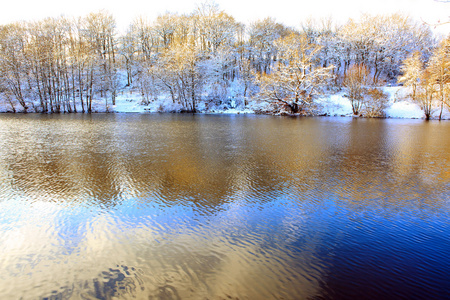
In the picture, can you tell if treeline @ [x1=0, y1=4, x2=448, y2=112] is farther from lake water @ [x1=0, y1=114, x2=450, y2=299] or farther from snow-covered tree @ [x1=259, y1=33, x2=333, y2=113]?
lake water @ [x1=0, y1=114, x2=450, y2=299]

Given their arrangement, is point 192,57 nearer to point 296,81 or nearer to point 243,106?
point 243,106

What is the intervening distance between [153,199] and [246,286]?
13.5 feet

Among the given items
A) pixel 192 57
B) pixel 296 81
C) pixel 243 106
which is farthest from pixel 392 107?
pixel 192 57

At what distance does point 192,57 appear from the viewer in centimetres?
4238

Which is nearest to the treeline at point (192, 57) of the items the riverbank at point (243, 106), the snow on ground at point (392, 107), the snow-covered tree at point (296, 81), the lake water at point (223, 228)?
the snow-covered tree at point (296, 81)

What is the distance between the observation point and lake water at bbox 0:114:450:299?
3.76 metres

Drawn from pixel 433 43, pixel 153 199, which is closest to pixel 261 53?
pixel 433 43

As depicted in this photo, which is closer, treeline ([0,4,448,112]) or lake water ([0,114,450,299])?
lake water ([0,114,450,299])

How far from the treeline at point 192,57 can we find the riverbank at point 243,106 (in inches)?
54.0

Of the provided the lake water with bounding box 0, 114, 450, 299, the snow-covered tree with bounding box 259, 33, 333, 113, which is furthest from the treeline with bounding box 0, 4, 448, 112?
the lake water with bounding box 0, 114, 450, 299

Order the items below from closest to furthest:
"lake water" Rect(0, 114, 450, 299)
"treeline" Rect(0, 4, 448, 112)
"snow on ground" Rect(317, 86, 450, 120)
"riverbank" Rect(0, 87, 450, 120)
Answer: "lake water" Rect(0, 114, 450, 299) < "snow on ground" Rect(317, 86, 450, 120) < "riverbank" Rect(0, 87, 450, 120) < "treeline" Rect(0, 4, 448, 112)

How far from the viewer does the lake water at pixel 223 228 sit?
12.3 feet

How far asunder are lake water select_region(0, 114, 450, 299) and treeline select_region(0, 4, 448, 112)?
106ft

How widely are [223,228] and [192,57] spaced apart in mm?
40863
